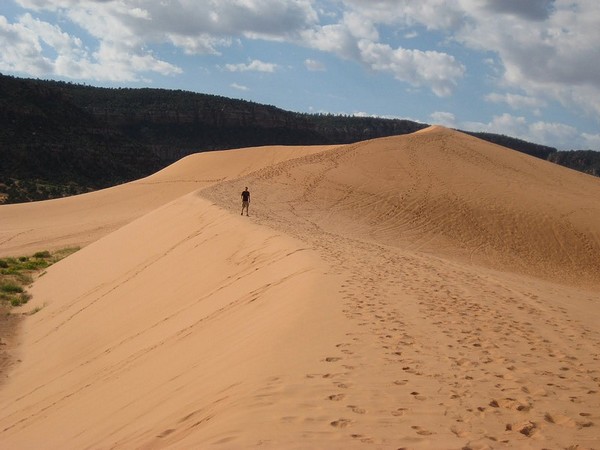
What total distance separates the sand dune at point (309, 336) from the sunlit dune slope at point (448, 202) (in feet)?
0.52

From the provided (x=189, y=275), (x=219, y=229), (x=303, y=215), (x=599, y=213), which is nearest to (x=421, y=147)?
(x=599, y=213)

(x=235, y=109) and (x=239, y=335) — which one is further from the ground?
(x=235, y=109)

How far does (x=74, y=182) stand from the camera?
60.9 m

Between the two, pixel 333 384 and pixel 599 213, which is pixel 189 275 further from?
pixel 599 213

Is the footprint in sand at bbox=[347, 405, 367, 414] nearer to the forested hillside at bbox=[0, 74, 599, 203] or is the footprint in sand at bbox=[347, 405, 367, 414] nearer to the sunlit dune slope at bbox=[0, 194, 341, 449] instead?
the sunlit dune slope at bbox=[0, 194, 341, 449]

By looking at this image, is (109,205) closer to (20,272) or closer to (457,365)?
(20,272)

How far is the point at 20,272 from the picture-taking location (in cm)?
2139

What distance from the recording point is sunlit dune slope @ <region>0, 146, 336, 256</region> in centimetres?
2945

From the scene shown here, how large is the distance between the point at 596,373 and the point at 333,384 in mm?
2695

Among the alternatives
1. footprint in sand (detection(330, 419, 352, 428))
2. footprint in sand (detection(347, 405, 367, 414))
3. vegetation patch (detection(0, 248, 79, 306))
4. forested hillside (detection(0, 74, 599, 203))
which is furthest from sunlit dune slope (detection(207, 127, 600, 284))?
forested hillside (detection(0, 74, 599, 203))

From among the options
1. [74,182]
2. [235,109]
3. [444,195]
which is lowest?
[74,182]

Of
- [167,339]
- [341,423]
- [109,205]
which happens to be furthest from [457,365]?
[109,205]

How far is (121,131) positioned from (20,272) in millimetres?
64769

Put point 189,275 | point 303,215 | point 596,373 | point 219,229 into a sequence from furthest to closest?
point 303,215 < point 219,229 < point 189,275 < point 596,373
